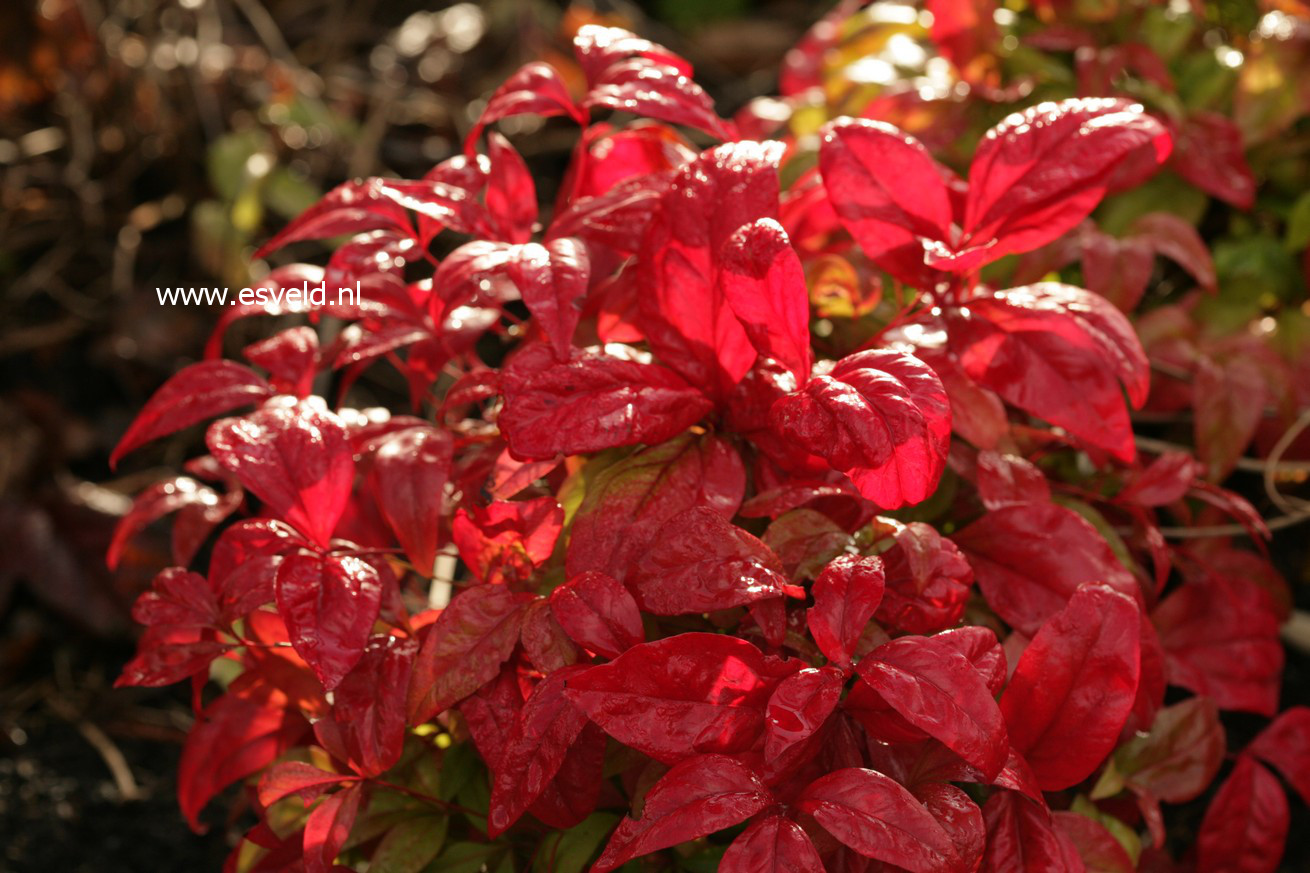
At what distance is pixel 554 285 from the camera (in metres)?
0.69

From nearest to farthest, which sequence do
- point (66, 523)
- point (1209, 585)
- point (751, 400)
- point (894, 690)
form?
point (894, 690)
point (751, 400)
point (1209, 585)
point (66, 523)

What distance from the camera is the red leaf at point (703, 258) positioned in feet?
2.44

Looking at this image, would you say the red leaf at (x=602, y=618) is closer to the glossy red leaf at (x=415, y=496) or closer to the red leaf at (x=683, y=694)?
the red leaf at (x=683, y=694)

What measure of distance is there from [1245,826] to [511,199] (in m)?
0.77

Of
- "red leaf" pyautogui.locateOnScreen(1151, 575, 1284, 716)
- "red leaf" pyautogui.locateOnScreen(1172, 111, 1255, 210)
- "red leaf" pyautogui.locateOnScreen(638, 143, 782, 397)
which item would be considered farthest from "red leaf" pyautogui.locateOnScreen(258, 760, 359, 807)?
"red leaf" pyautogui.locateOnScreen(1172, 111, 1255, 210)

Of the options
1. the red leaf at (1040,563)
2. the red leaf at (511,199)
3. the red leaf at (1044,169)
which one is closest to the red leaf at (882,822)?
the red leaf at (1040,563)

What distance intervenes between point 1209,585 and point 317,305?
797mm

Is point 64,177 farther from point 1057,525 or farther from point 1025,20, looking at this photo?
point 1057,525

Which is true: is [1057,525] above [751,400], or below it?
below

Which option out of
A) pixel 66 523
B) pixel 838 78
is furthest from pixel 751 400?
pixel 66 523

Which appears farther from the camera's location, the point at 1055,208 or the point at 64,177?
the point at 64,177

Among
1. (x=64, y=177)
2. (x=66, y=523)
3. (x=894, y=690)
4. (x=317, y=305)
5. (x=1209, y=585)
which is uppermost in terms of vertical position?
(x=317, y=305)

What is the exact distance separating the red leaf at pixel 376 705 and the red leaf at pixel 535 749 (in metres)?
0.08

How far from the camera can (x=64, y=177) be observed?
189 centimetres
